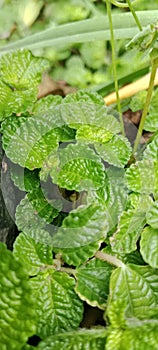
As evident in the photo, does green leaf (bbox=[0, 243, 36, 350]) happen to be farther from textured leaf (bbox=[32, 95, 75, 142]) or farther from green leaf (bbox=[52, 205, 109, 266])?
textured leaf (bbox=[32, 95, 75, 142])

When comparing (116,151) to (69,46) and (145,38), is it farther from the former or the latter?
(69,46)

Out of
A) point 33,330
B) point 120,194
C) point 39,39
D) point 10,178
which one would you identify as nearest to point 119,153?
point 120,194

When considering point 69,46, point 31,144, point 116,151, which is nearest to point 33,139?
point 31,144

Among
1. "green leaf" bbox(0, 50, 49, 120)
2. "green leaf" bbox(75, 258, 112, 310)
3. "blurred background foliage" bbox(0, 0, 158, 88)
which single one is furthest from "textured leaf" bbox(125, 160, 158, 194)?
"blurred background foliage" bbox(0, 0, 158, 88)

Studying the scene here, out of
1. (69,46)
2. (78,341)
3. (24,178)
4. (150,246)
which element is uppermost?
(69,46)

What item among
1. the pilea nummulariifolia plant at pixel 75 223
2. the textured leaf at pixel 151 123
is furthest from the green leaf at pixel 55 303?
the textured leaf at pixel 151 123

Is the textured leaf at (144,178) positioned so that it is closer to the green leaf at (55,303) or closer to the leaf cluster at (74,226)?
the leaf cluster at (74,226)

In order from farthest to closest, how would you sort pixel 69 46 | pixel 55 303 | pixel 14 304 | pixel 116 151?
pixel 69 46
pixel 116 151
pixel 55 303
pixel 14 304

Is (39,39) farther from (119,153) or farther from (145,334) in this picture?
(145,334)
